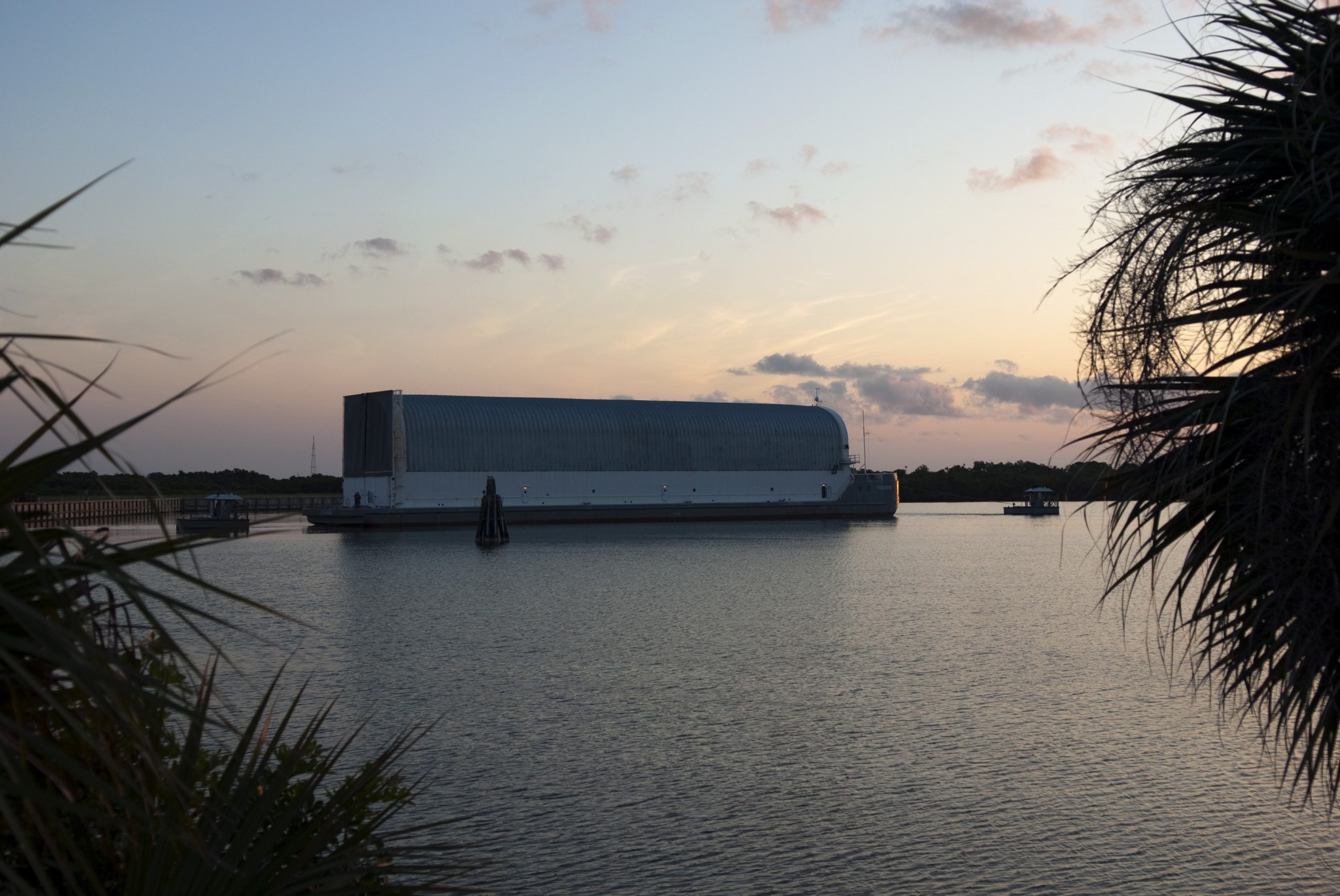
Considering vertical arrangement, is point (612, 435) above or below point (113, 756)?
above

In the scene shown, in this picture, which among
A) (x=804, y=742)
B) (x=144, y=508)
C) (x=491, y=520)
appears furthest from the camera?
(x=144, y=508)

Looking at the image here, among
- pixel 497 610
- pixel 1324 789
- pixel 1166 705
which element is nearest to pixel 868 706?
pixel 1166 705

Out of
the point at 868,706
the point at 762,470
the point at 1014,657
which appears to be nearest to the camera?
the point at 868,706

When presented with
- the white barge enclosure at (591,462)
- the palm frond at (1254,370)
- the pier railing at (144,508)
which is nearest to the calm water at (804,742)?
the palm frond at (1254,370)

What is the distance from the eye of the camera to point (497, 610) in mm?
38688

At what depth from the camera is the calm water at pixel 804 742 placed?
1306cm

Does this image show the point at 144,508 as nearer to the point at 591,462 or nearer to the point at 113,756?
the point at 591,462

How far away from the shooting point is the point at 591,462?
327 ft

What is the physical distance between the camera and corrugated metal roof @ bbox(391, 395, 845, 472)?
310ft

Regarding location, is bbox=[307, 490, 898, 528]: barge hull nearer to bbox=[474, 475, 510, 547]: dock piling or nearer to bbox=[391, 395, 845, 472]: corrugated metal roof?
bbox=[391, 395, 845, 472]: corrugated metal roof

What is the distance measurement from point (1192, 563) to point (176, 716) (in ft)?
43.5

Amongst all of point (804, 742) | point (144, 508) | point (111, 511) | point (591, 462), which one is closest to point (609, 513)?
point (591, 462)

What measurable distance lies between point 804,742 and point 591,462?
81.4m

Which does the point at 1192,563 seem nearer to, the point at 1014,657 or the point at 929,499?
the point at 1014,657
